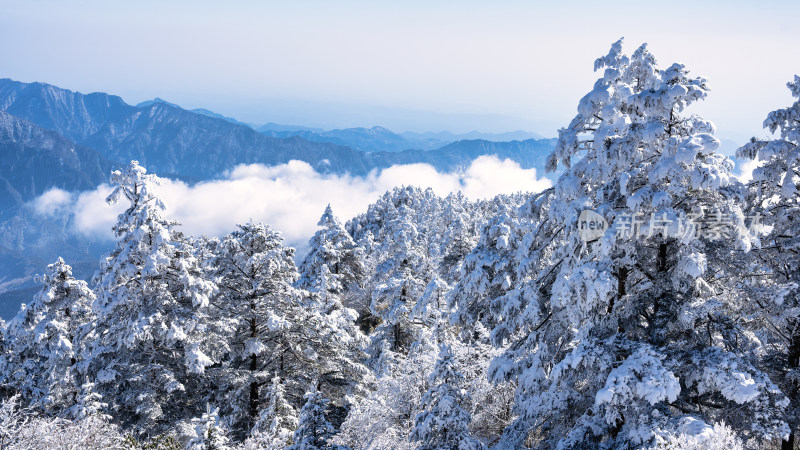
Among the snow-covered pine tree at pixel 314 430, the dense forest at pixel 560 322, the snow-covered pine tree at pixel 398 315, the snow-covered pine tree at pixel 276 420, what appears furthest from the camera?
the snow-covered pine tree at pixel 398 315

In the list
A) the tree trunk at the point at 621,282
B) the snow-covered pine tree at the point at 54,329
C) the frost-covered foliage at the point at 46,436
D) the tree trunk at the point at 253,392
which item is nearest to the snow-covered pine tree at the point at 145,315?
the tree trunk at the point at 253,392

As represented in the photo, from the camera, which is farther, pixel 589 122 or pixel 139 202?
pixel 139 202

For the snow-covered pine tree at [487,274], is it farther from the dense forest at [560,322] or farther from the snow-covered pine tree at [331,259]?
the snow-covered pine tree at [331,259]

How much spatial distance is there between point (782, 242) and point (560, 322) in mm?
5196

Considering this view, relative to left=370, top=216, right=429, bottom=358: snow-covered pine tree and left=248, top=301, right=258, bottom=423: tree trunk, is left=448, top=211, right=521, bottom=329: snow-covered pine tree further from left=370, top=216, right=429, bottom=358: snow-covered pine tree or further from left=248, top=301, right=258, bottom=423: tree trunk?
left=248, top=301, right=258, bottom=423: tree trunk

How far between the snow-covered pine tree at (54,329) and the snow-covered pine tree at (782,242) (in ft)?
71.6

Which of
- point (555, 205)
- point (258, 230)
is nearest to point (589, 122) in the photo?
point (555, 205)

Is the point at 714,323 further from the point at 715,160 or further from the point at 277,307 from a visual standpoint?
the point at 277,307

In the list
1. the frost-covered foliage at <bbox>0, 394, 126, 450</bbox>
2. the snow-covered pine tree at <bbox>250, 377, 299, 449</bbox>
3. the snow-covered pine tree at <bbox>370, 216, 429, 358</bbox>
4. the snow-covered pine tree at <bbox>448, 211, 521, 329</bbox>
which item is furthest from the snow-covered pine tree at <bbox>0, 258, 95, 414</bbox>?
the snow-covered pine tree at <bbox>448, 211, 521, 329</bbox>

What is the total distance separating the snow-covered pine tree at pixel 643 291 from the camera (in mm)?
7898

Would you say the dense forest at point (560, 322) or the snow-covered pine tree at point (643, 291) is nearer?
the snow-covered pine tree at point (643, 291)

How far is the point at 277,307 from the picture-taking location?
61.3ft

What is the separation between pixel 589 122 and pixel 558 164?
45.0 inches

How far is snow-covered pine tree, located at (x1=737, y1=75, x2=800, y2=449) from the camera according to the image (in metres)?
10.1
